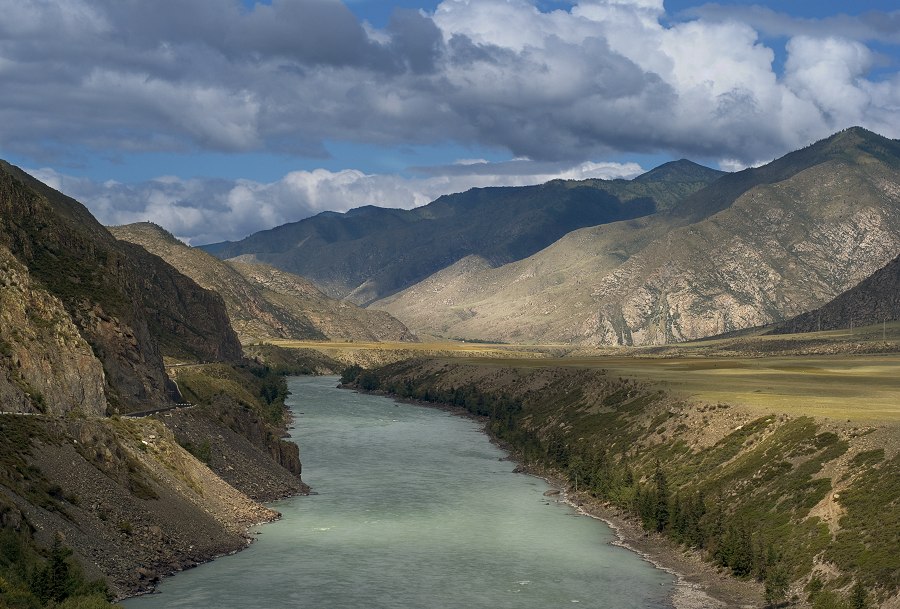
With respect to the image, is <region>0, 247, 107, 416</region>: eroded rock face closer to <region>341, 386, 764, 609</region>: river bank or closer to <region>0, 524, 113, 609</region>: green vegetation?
<region>0, 524, 113, 609</region>: green vegetation

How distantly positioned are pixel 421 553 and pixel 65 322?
34.6m

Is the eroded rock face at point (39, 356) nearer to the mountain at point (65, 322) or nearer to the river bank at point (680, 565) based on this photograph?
the mountain at point (65, 322)

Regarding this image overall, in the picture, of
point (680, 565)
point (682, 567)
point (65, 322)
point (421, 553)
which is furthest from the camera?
point (65, 322)

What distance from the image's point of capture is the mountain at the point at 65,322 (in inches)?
3182

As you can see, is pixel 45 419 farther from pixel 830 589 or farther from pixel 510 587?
pixel 830 589

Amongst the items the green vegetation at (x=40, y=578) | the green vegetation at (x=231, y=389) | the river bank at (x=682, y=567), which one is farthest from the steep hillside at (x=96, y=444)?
the river bank at (x=682, y=567)

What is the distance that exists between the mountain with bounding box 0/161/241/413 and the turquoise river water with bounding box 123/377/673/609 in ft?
57.9

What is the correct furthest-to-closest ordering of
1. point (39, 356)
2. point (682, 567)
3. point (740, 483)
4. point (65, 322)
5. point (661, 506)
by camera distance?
point (65, 322), point (661, 506), point (740, 483), point (39, 356), point (682, 567)

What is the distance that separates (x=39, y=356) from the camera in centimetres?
8175

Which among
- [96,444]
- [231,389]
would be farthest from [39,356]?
[231,389]

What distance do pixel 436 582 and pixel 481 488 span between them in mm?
38193

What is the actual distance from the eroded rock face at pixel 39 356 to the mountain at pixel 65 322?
8 cm

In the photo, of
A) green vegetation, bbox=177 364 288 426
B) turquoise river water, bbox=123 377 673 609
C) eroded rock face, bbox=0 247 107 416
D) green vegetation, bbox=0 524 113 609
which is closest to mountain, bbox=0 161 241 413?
eroded rock face, bbox=0 247 107 416

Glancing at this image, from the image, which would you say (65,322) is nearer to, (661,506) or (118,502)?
(118,502)
